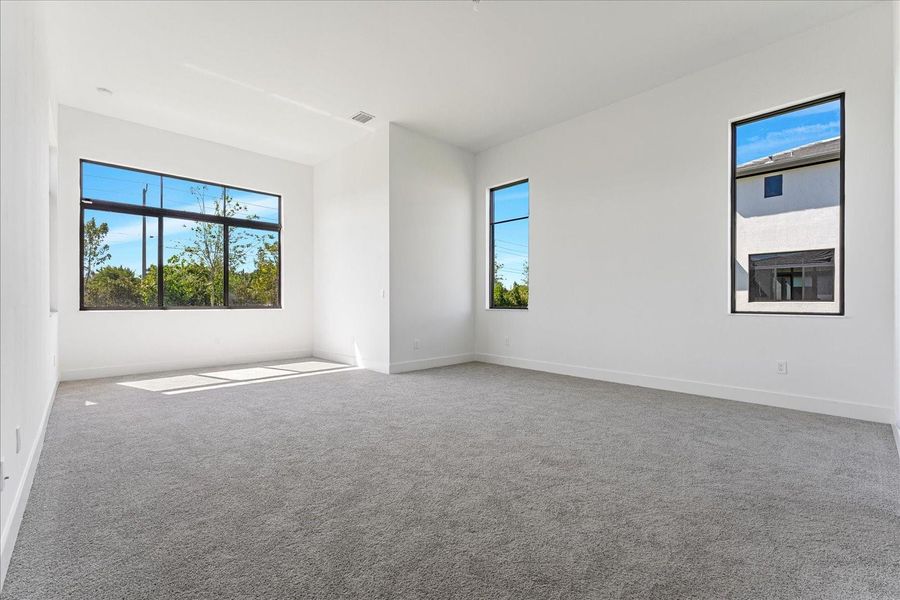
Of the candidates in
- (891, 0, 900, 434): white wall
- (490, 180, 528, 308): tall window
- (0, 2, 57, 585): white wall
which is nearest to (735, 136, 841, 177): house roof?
(891, 0, 900, 434): white wall

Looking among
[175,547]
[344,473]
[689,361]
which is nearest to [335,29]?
[344,473]

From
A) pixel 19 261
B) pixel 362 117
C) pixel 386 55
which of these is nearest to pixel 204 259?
pixel 362 117

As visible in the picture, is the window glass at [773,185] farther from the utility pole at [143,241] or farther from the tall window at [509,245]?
the utility pole at [143,241]

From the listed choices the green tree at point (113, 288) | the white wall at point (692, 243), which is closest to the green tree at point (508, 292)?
the white wall at point (692, 243)

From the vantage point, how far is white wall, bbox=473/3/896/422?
3.34 metres

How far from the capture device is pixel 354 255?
6.16 metres

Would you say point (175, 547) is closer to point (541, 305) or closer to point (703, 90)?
point (541, 305)

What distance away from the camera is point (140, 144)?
5.44 meters

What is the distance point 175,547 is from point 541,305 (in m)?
4.73

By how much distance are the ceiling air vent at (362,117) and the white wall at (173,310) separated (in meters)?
2.10

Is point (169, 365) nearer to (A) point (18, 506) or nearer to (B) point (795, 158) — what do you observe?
(A) point (18, 506)

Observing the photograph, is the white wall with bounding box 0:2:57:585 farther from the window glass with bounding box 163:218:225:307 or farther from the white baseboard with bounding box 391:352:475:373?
the white baseboard with bounding box 391:352:475:373

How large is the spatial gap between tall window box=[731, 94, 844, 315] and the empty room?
25 millimetres

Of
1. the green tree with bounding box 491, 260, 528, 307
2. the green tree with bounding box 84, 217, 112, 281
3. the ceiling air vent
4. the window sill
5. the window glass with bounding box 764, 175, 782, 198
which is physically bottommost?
the window sill
